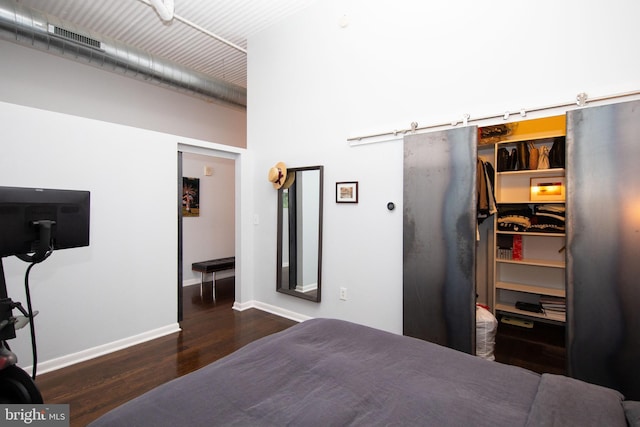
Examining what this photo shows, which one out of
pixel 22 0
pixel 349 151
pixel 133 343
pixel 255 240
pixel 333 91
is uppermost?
pixel 22 0

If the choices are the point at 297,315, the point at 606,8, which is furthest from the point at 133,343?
the point at 606,8

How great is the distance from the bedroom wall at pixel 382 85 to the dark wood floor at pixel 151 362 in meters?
0.52

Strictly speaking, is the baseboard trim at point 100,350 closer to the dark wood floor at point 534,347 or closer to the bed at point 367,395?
the bed at point 367,395

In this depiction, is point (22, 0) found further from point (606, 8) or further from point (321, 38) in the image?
point (606, 8)

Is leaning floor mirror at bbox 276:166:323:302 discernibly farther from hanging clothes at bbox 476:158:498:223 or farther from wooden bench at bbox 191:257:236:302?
hanging clothes at bbox 476:158:498:223

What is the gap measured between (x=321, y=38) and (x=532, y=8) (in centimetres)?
195

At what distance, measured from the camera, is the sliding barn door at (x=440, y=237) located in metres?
2.44

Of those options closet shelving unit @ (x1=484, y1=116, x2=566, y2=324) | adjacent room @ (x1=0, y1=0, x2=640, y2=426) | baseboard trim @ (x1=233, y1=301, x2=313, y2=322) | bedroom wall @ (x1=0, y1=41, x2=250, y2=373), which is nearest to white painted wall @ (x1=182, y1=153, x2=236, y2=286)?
adjacent room @ (x1=0, y1=0, x2=640, y2=426)

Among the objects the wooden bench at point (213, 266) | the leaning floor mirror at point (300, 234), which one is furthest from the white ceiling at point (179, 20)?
the wooden bench at point (213, 266)

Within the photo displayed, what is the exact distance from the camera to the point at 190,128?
208 inches

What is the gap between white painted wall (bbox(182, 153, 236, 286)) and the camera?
5.14 meters

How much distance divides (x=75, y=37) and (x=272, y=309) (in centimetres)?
367

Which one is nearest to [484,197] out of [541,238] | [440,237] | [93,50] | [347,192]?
[440,237]

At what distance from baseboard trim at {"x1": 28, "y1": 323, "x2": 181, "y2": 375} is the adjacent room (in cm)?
2
